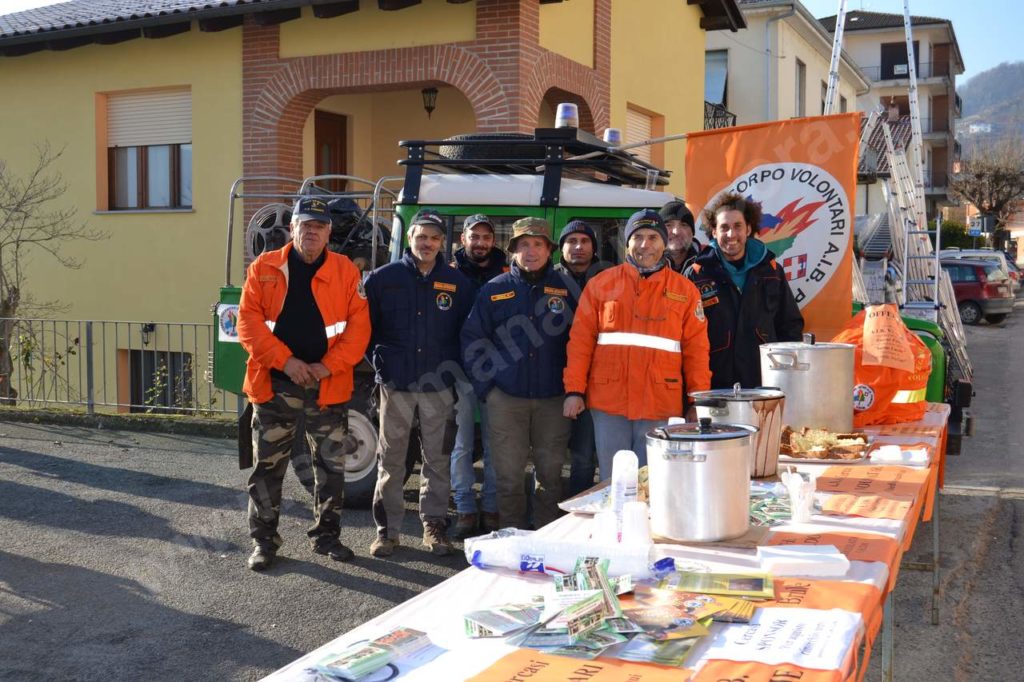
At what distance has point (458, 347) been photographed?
591 cm

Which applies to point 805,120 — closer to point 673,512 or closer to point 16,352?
point 673,512

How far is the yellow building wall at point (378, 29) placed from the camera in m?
11.3

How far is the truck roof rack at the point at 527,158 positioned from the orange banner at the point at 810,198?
0.93 meters

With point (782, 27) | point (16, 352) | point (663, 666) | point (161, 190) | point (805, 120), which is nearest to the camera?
point (663, 666)

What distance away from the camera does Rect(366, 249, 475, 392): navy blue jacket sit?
5789mm

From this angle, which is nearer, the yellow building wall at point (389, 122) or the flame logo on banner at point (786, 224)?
the flame logo on banner at point (786, 224)

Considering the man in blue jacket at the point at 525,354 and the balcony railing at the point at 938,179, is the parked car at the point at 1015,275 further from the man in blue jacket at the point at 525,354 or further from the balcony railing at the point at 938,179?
the man in blue jacket at the point at 525,354

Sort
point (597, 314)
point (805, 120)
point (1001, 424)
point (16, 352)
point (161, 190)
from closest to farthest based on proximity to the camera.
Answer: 1. point (597, 314)
2. point (805, 120)
3. point (1001, 424)
4. point (16, 352)
5. point (161, 190)

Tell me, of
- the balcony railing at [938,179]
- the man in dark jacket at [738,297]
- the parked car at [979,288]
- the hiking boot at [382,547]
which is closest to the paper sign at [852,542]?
the man in dark jacket at [738,297]

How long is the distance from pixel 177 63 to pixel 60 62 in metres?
2.08

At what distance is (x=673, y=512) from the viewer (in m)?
2.90

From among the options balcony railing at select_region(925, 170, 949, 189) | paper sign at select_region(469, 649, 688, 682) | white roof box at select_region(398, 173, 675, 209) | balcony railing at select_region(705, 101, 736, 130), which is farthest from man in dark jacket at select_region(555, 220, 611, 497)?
balcony railing at select_region(925, 170, 949, 189)

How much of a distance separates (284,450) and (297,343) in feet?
2.10

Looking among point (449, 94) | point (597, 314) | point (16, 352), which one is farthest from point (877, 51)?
point (597, 314)
